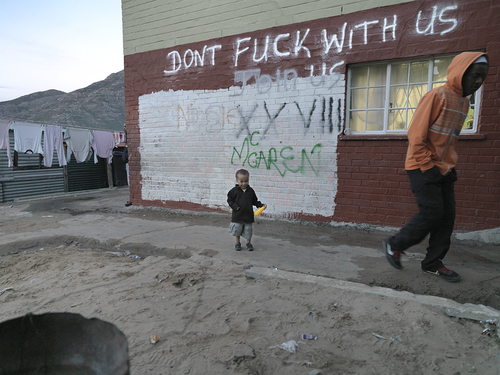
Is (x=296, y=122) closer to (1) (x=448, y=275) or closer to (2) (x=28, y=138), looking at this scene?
(1) (x=448, y=275)

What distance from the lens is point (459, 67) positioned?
2.89 meters

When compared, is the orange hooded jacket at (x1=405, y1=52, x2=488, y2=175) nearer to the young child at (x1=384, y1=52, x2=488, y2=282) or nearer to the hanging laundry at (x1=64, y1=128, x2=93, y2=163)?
the young child at (x1=384, y1=52, x2=488, y2=282)

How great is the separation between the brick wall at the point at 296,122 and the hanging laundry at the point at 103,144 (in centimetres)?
564

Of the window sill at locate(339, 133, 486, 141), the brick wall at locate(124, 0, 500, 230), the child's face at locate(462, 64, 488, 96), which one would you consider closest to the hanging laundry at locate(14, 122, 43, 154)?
the brick wall at locate(124, 0, 500, 230)

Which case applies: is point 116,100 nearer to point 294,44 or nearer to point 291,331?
point 294,44

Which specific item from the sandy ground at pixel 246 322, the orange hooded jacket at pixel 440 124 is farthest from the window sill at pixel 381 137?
the sandy ground at pixel 246 322

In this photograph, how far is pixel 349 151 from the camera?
5.30 meters

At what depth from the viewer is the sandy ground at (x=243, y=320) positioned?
2.08m

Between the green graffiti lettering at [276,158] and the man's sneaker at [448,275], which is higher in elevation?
the green graffiti lettering at [276,158]

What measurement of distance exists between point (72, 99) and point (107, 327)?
49.1m

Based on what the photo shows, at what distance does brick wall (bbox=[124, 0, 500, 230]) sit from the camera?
4496mm

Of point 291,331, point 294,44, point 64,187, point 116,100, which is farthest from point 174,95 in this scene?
point 116,100

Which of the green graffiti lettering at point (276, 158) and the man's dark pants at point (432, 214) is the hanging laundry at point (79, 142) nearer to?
the green graffiti lettering at point (276, 158)

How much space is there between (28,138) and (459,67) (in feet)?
38.4
